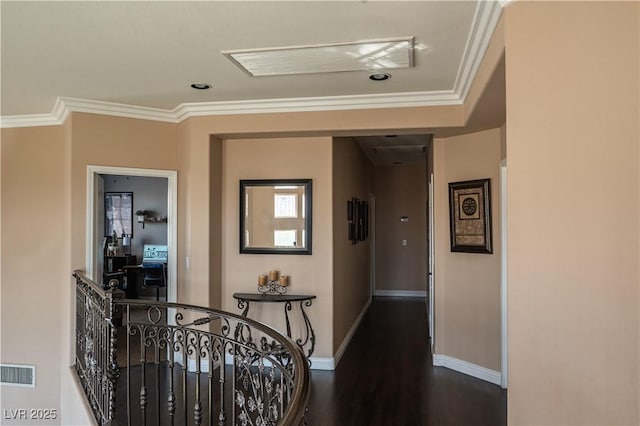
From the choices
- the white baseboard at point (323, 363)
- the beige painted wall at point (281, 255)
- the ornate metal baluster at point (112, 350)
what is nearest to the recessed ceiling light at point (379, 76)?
the beige painted wall at point (281, 255)

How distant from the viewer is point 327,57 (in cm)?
305

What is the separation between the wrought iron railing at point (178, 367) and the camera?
2.06 m

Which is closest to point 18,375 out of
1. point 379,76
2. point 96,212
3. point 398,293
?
point 96,212

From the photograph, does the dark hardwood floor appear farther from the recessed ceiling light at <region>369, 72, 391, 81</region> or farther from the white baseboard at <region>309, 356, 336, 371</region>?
the recessed ceiling light at <region>369, 72, 391, 81</region>

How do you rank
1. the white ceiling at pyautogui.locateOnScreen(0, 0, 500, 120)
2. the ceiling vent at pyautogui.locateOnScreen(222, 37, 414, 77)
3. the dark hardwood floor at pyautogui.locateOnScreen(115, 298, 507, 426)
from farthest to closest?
the dark hardwood floor at pyautogui.locateOnScreen(115, 298, 507, 426) < the ceiling vent at pyautogui.locateOnScreen(222, 37, 414, 77) < the white ceiling at pyautogui.locateOnScreen(0, 0, 500, 120)

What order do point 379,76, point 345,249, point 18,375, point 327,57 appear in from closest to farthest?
point 327,57 < point 379,76 < point 18,375 < point 345,249

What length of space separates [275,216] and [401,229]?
4731 mm

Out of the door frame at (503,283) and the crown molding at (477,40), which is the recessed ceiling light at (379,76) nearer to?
the crown molding at (477,40)

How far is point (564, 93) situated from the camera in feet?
6.41

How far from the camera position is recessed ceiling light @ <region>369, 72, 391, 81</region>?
339 centimetres

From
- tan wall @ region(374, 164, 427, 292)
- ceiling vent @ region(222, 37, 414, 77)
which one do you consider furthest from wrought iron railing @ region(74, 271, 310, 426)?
tan wall @ region(374, 164, 427, 292)

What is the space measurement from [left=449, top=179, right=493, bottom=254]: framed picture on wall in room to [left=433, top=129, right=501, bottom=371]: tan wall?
6cm

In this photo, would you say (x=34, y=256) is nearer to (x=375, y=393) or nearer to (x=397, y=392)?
(x=375, y=393)

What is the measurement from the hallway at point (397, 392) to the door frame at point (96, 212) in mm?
1790
